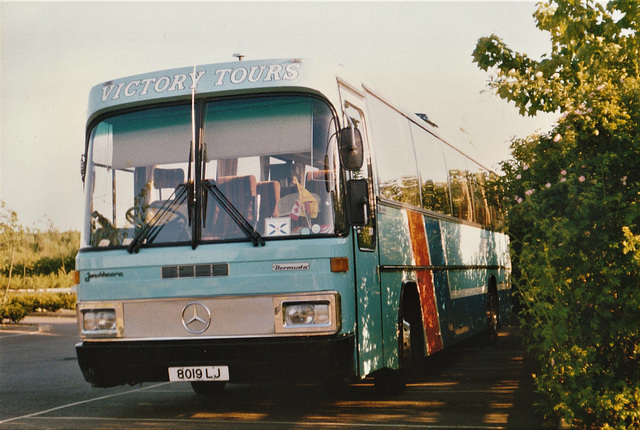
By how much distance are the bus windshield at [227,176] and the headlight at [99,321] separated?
0.65 metres

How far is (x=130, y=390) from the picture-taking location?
1228 centimetres

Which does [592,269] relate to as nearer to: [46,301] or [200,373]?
[200,373]

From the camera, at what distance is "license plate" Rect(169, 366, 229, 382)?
8.36 metres

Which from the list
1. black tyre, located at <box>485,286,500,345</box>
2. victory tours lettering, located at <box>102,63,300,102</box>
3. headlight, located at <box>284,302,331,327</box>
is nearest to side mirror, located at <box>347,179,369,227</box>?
headlight, located at <box>284,302,331,327</box>

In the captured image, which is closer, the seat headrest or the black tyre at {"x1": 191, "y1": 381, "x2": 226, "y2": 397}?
the seat headrest

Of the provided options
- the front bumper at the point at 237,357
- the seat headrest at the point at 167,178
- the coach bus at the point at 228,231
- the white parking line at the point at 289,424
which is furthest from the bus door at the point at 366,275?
the seat headrest at the point at 167,178

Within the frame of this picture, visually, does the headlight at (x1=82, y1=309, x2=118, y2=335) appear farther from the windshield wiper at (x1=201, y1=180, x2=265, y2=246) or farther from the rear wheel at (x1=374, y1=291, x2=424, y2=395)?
the rear wheel at (x1=374, y1=291, x2=424, y2=395)

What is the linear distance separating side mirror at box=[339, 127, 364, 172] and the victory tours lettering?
2.72ft

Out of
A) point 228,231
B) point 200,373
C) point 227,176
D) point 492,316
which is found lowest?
point 200,373

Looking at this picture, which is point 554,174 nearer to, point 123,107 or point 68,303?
point 123,107

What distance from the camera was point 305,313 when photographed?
27.2ft

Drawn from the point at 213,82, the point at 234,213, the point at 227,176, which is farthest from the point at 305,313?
the point at 213,82

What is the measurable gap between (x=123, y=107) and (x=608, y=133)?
4677mm

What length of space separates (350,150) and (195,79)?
180cm
